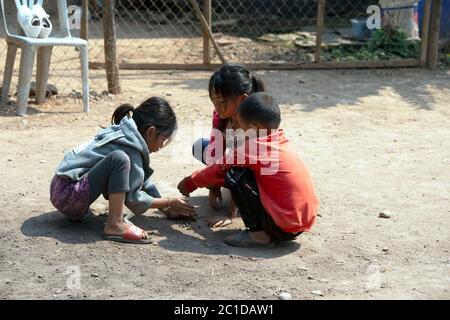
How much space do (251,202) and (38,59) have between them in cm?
372

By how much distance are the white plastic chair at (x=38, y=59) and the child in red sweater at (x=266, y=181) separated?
3056mm

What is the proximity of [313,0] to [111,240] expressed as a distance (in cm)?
833

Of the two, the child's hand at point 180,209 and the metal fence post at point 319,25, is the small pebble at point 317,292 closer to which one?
the child's hand at point 180,209

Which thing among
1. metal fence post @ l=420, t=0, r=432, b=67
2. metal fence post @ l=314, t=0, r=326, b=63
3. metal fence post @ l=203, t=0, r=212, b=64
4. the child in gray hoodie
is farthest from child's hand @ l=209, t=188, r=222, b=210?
metal fence post @ l=420, t=0, r=432, b=67

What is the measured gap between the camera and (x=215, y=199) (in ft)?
13.3

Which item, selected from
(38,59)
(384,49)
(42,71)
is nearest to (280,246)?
(42,71)

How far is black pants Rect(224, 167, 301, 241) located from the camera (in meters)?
3.41

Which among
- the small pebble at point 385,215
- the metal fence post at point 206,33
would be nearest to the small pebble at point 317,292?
the small pebble at point 385,215

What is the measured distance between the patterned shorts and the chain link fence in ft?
11.4

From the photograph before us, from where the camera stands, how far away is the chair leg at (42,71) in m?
6.45

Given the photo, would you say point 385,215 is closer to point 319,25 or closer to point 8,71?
point 8,71

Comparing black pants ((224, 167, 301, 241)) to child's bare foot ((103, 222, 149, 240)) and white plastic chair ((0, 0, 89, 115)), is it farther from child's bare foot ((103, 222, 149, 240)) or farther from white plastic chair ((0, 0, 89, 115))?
white plastic chair ((0, 0, 89, 115))

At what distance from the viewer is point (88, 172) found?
344 cm
